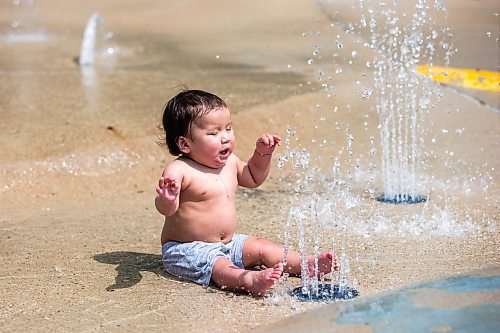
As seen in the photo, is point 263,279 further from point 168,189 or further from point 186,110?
point 186,110

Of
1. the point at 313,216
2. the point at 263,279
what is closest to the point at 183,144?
the point at 263,279

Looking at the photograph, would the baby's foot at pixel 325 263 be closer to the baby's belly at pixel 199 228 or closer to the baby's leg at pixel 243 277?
the baby's leg at pixel 243 277

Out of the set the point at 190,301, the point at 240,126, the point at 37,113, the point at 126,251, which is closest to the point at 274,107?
the point at 240,126

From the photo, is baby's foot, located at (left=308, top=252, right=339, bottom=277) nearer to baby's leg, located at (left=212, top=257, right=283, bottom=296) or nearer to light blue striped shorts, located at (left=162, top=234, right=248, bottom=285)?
baby's leg, located at (left=212, top=257, right=283, bottom=296)

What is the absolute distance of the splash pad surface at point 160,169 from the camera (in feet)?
11.0

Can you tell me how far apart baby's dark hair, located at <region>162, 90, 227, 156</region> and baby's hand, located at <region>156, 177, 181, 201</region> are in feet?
1.20

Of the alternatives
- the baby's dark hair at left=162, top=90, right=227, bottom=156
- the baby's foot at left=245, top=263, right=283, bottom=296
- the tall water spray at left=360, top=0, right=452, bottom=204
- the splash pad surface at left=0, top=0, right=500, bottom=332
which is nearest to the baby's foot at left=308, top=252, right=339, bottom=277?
the splash pad surface at left=0, top=0, right=500, bottom=332

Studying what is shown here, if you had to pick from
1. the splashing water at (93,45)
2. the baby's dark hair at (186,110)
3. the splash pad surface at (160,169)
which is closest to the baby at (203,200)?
the baby's dark hair at (186,110)

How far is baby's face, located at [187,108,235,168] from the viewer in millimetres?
3613

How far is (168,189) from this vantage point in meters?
3.33

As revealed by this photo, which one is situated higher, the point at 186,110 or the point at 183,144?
the point at 186,110

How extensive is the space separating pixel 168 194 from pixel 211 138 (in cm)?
41

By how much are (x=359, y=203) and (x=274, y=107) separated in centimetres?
167

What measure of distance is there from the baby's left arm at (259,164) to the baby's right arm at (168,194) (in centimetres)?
46
